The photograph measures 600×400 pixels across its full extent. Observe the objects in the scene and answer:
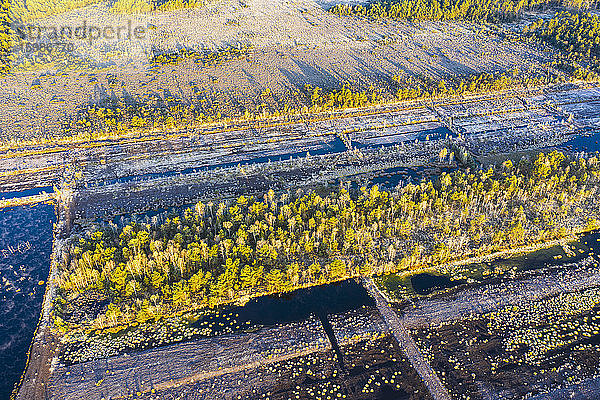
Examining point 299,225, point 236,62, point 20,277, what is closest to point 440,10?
point 236,62

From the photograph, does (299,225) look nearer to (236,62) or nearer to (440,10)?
(236,62)

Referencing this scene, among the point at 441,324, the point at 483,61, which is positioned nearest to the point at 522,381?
the point at 441,324

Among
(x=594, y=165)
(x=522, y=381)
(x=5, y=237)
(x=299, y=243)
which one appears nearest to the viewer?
(x=522, y=381)

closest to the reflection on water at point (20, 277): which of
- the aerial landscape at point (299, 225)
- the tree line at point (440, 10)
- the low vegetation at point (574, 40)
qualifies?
the aerial landscape at point (299, 225)

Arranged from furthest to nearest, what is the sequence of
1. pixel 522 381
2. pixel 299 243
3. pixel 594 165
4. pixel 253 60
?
pixel 253 60, pixel 594 165, pixel 299 243, pixel 522 381

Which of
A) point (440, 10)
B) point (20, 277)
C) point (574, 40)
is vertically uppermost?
point (440, 10)

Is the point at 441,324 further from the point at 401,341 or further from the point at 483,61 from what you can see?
the point at 483,61
